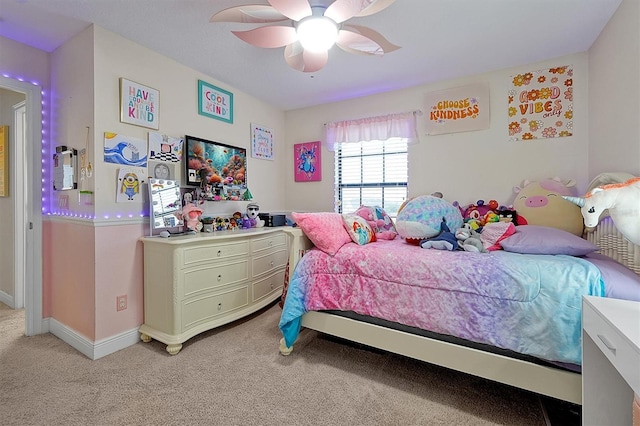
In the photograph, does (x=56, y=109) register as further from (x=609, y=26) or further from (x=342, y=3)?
(x=609, y=26)

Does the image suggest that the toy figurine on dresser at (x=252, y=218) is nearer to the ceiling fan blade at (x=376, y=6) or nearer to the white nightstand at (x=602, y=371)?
the ceiling fan blade at (x=376, y=6)

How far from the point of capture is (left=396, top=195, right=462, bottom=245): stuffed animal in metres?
2.12

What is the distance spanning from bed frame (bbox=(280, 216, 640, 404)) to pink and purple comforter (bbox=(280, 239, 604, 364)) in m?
0.08

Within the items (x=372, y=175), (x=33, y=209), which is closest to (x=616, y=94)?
(x=372, y=175)

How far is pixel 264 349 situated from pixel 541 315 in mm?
1736

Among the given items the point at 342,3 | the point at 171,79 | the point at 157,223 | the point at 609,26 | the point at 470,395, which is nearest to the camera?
the point at 342,3

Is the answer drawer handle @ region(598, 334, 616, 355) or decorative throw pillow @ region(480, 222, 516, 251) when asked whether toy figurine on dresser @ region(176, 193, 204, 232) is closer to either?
decorative throw pillow @ region(480, 222, 516, 251)

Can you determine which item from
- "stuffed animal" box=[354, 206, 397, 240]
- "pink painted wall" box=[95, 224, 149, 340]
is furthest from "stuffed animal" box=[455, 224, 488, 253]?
"pink painted wall" box=[95, 224, 149, 340]

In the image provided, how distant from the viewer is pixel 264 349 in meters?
2.13

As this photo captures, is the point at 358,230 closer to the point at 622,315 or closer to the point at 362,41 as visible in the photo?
the point at 362,41

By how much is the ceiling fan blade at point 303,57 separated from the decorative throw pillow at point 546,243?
175cm

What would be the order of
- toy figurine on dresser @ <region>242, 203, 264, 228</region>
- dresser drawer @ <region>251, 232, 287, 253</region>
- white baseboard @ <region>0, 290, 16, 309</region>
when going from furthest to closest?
toy figurine on dresser @ <region>242, 203, 264, 228</region> < white baseboard @ <region>0, 290, 16, 309</region> < dresser drawer @ <region>251, 232, 287, 253</region>

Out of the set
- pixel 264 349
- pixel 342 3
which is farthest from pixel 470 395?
pixel 342 3

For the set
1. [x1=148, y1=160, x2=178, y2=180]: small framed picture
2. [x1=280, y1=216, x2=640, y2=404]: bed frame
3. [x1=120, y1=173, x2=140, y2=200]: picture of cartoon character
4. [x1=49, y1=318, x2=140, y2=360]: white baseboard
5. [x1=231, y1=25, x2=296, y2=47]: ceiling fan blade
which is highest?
[x1=231, y1=25, x2=296, y2=47]: ceiling fan blade
